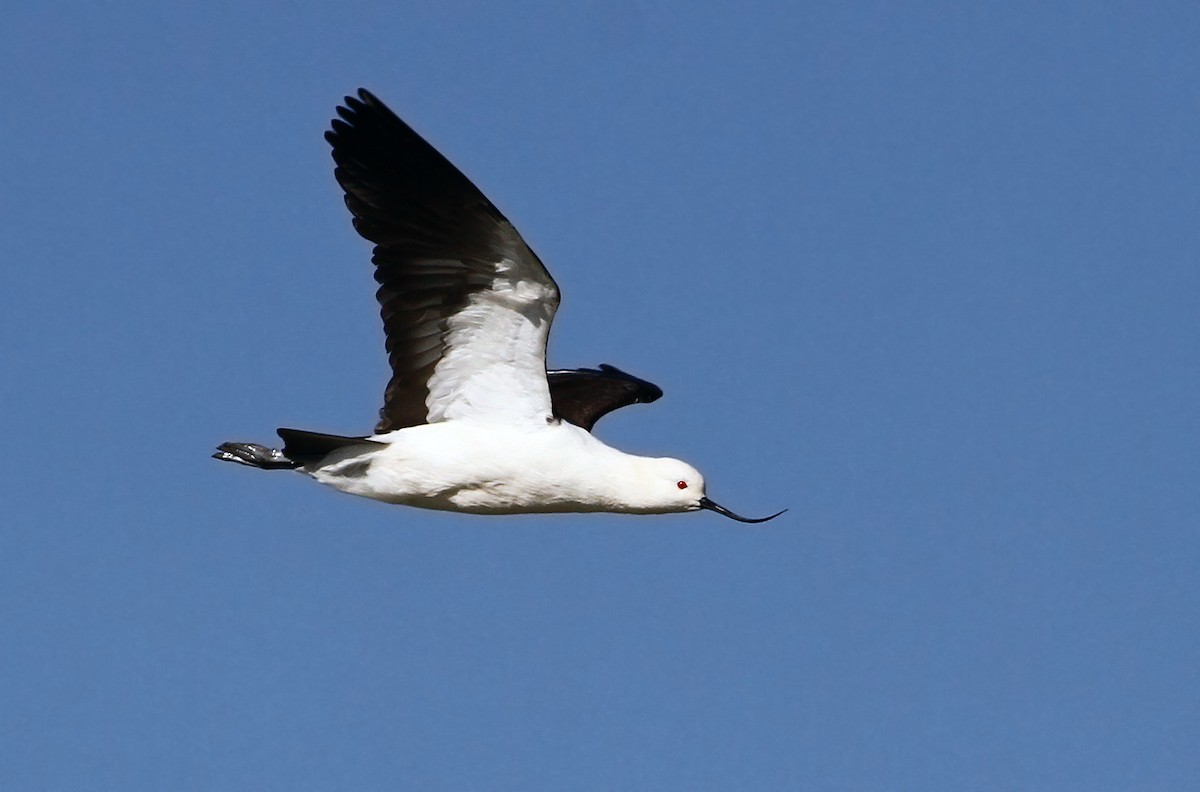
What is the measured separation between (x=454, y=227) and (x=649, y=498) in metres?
2.15

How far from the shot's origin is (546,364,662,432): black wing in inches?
669

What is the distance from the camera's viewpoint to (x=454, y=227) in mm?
14336

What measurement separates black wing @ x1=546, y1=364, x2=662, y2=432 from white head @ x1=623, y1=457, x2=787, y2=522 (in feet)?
6.29

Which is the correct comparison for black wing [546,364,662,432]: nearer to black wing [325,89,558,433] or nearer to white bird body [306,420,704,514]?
white bird body [306,420,704,514]

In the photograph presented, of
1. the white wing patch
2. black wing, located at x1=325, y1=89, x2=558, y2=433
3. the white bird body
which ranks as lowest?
the white bird body

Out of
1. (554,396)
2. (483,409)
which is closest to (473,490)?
(483,409)

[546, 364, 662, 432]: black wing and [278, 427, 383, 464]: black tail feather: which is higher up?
[546, 364, 662, 432]: black wing

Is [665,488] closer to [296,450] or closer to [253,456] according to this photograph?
[296,450]

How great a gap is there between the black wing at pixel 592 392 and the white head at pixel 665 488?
6.29 ft

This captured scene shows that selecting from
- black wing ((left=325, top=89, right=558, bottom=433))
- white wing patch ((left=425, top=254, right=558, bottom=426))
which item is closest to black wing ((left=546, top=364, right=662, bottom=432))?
white wing patch ((left=425, top=254, right=558, bottom=426))

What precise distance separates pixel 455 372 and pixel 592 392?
111 inches

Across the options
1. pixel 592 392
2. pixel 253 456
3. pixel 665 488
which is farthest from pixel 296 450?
pixel 592 392

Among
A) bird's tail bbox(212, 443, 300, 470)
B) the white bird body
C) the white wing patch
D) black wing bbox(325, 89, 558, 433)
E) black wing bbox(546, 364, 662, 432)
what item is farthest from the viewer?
black wing bbox(546, 364, 662, 432)

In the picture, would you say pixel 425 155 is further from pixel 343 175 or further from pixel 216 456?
pixel 216 456
